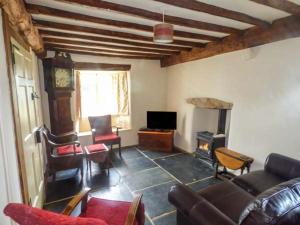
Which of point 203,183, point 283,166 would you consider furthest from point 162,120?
point 283,166

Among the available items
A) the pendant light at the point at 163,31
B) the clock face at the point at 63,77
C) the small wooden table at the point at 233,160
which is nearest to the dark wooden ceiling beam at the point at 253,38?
the pendant light at the point at 163,31

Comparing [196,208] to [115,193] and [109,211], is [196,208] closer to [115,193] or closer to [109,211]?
[109,211]

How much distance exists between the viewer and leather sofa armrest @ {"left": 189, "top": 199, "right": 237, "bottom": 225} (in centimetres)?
126

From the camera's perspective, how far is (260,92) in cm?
273

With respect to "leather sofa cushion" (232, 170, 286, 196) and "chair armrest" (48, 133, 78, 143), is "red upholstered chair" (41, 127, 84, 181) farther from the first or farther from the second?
"leather sofa cushion" (232, 170, 286, 196)

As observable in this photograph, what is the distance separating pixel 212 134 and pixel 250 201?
2.25m

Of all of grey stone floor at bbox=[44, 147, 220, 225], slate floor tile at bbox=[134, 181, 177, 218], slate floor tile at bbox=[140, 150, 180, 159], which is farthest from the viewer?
slate floor tile at bbox=[140, 150, 180, 159]

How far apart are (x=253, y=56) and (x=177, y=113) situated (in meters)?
2.30

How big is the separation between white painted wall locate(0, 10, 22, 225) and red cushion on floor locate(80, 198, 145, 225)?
24.2 inches

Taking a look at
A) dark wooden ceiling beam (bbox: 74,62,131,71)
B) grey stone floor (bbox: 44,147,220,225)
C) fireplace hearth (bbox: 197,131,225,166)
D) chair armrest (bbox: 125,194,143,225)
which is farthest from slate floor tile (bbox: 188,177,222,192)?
dark wooden ceiling beam (bbox: 74,62,131,71)

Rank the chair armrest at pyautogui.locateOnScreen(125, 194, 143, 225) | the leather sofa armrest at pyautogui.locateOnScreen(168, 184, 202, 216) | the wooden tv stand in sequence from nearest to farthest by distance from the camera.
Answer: the chair armrest at pyautogui.locateOnScreen(125, 194, 143, 225) → the leather sofa armrest at pyautogui.locateOnScreen(168, 184, 202, 216) → the wooden tv stand

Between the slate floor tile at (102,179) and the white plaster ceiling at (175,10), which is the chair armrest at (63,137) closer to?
the slate floor tile at (102,179)

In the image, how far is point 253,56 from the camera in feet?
9.15

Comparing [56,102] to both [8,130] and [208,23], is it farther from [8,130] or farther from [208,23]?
[208,23]
